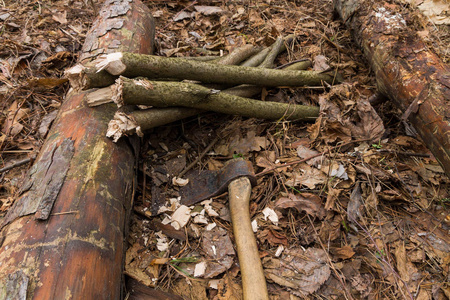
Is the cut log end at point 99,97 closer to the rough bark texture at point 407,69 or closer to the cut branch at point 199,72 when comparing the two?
the cut branch at point 199,72

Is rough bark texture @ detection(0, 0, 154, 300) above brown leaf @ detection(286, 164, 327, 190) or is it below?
above

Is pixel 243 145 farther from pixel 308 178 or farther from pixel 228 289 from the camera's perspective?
pixel 228 289

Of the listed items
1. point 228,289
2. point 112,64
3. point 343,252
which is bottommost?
point 228,289

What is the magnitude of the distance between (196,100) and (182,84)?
0.62 feet

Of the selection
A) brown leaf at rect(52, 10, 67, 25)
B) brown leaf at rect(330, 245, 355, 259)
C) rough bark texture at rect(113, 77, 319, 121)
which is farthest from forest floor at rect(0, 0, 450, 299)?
brown leaf at rect(52, 10, 67, 25)

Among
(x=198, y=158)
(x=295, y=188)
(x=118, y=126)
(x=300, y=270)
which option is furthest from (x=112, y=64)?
(x=300, y=270)

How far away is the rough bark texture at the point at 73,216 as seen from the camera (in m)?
1.50

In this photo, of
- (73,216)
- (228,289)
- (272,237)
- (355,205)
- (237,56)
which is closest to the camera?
(73,216)

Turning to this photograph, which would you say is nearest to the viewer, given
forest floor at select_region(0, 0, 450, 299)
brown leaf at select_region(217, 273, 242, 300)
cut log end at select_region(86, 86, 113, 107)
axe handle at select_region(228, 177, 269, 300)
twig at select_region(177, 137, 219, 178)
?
axe handle at select_region(228, 177, 269, 300)

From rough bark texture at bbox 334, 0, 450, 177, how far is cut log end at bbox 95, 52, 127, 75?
2.56m

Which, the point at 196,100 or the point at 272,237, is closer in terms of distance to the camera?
the point at 272,237

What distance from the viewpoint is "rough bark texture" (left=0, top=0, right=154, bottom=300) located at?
4.91 feet

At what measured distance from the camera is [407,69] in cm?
267

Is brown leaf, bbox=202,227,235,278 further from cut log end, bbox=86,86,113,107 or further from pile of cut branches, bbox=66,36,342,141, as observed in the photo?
cut log end, bbox=86,86,113,107
